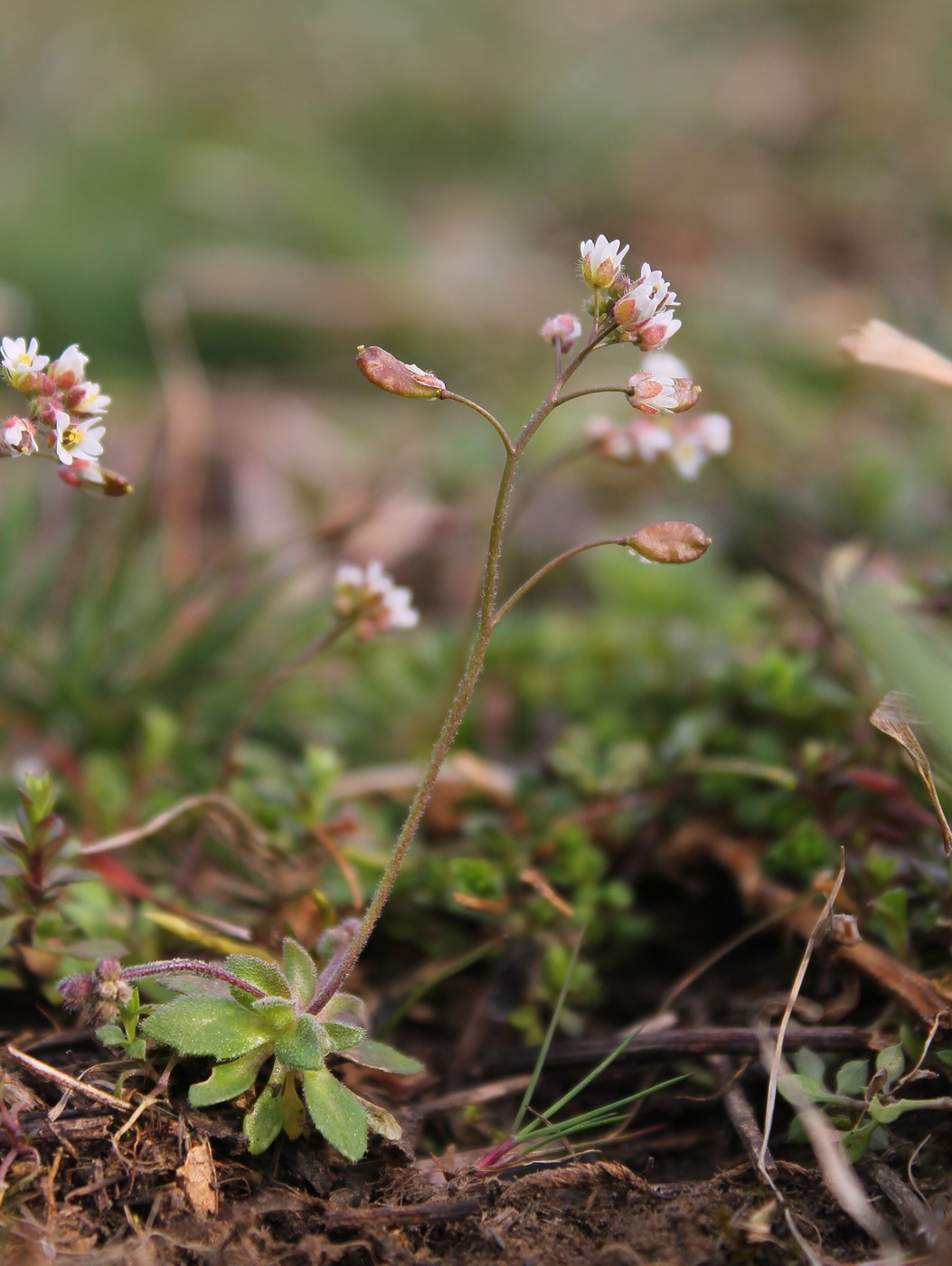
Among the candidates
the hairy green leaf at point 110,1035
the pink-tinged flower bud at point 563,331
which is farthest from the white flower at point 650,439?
the hairy green leaf at point 110,1035

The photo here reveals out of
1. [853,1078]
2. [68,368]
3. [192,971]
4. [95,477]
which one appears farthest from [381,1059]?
[68,368]

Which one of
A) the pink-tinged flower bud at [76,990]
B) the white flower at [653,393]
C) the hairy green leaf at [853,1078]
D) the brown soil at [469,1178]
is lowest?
the brown soil at [469,1178]

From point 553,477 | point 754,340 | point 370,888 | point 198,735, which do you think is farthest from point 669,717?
point 754,340

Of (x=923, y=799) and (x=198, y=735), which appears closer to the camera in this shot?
(x=923, y=799)

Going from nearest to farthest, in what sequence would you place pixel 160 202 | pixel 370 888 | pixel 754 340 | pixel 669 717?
pixel 370 888, pixel 669 717, pixel 754 340, pixel 160 202

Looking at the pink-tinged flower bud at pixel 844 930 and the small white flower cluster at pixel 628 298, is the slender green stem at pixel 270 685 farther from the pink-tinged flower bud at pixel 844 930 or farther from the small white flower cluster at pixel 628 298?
the pink-tinged flower bud at pixel 844 930

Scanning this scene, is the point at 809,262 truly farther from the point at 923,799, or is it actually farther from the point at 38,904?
the point at 38,904

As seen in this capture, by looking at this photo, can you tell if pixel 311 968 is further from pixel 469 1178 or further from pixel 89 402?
pixel 89 402

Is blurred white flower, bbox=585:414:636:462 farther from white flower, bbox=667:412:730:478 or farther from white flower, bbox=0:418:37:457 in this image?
white flower, bbox=0:418:37:457
